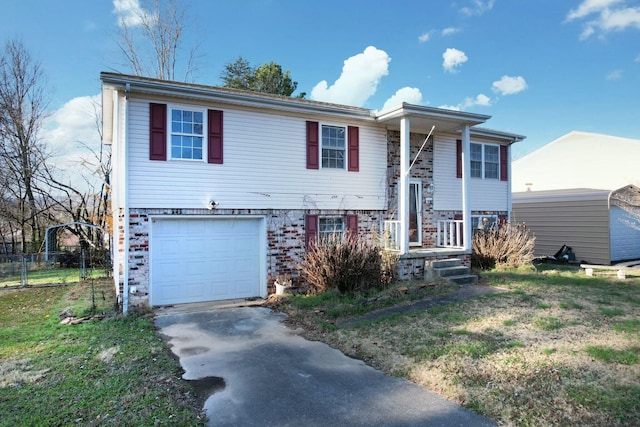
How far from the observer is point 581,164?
25.6 meters

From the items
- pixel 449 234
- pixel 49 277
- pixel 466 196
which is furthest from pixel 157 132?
Result: pixel 49 277

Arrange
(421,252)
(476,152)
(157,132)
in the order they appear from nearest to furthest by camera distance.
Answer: (157,132)
(421,252)
(476,152)

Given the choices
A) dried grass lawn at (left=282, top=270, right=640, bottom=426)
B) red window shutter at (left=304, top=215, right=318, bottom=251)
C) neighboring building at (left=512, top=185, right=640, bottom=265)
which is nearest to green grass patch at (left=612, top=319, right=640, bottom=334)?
dried grass lawn at (left=282, top=270, right=640, bottom=426)

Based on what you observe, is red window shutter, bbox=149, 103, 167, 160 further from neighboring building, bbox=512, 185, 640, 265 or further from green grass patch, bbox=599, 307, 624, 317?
neighboring building, bbox=512, 185, 640, 265

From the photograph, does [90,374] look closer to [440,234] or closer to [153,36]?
[440,234]

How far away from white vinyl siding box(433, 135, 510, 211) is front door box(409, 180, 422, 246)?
612 millimetres

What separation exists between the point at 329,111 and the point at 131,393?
8117 millimetres

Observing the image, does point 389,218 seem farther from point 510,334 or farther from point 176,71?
point 176,71

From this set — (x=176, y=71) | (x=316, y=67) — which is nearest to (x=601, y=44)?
(x=316, y=67)

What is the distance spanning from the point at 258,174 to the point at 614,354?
775cm

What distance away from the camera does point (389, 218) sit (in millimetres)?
11906

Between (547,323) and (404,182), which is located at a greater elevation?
(404,182)

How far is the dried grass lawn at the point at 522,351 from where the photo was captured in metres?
4.02

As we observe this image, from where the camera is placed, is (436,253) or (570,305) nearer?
(570,305)
